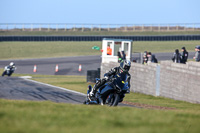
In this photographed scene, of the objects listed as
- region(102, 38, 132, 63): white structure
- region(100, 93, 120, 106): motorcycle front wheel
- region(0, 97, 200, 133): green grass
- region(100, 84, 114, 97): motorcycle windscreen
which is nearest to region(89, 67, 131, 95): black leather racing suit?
region(100, 84, 114, 97): motorcycle windscreen

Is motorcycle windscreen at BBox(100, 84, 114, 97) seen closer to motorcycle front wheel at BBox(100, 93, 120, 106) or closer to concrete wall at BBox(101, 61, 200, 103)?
motorcycle front wheel at BBox(100, 93, 120, 106)

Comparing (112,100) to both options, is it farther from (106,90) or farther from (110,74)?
(110,74)

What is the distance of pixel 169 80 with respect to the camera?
66.9ft

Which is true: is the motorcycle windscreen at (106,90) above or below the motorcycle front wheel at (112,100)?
above

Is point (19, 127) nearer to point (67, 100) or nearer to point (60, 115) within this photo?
point (60, 115)

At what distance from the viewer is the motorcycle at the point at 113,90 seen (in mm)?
12656

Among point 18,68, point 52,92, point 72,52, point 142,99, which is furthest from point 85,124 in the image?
point 72,52

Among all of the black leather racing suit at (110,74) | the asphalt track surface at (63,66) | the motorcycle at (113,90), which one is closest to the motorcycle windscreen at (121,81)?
the motorcycle at (113,90)

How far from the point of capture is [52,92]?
22.1 m

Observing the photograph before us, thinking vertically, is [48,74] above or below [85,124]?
below

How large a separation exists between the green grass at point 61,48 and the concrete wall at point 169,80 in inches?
1481

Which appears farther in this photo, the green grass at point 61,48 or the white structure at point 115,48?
the green grass at point 61,48

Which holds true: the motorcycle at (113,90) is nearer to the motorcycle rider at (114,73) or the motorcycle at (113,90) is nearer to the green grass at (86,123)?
the motorcycle rider at (114,73)

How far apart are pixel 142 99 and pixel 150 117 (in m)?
12.0
